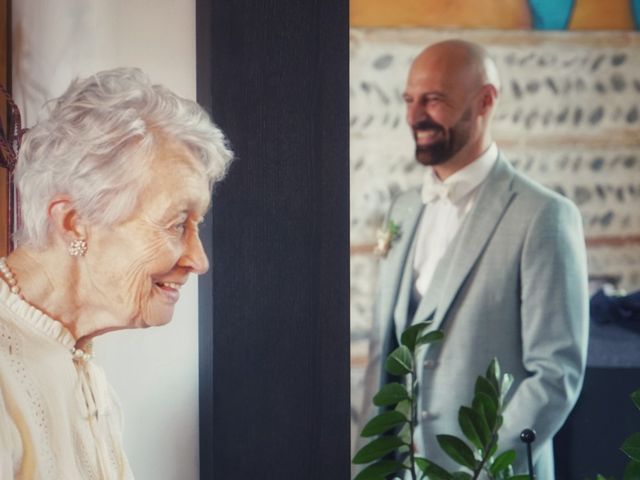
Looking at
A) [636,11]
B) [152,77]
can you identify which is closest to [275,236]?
[152,77]

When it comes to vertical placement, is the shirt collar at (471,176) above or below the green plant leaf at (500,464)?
above

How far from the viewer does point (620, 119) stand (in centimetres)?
327

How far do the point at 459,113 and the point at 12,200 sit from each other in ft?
4.09

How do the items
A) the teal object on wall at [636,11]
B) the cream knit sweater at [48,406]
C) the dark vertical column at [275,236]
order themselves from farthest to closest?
the teal object on wall at [636,11], the dark vertical column at [275,236], the cream knit sweater at [48,406]

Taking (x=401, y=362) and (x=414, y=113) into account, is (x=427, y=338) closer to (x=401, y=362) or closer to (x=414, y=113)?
(x=401, y=362)

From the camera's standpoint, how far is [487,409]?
2.14m

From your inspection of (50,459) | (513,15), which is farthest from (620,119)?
(50,459)

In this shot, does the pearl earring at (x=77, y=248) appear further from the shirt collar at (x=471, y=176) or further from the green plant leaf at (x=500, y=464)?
the shirt collar at (x=471, y=176)

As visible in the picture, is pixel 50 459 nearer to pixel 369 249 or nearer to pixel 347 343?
pixel 347 343

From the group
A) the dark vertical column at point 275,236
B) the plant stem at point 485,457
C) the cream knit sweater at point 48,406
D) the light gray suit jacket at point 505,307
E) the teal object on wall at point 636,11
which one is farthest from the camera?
the teal object on wall at point 636,11

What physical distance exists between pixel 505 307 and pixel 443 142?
0.47 m

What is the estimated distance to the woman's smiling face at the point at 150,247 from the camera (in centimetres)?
164

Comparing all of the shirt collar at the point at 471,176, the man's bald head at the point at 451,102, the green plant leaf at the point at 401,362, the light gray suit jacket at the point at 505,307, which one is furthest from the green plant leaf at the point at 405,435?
the man's bald head at the point at 451,102

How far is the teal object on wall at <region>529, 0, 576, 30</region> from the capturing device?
10.6ft
